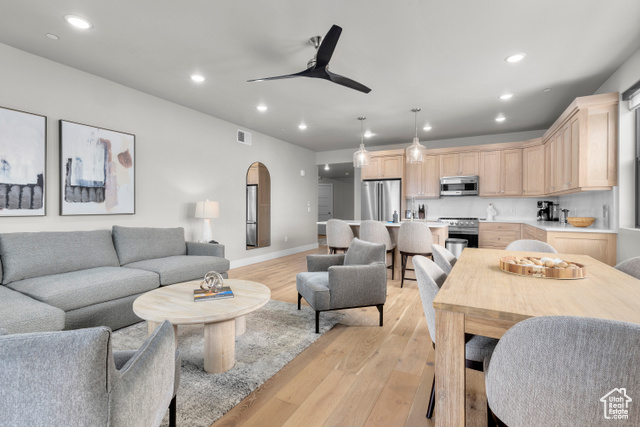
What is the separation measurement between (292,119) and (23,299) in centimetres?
408

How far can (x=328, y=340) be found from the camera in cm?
251

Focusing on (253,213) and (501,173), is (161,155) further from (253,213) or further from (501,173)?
(501,173)

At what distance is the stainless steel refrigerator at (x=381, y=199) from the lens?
6426 millimetres

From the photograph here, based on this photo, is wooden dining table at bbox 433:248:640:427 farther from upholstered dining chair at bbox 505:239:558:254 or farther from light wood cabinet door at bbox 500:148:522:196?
light wood cabinet door at bbox 500:148:522:196

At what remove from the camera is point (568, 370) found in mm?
789

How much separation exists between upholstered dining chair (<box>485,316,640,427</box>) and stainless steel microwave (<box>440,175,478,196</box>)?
5570 millimetres

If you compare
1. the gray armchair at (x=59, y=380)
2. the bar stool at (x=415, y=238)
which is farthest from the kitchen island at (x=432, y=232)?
the gray armchair at (x=59, y=380)

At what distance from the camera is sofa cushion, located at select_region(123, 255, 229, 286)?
3.13 metres

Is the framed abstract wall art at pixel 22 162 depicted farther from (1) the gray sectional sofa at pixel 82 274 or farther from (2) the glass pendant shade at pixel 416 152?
(2) the glass pendant shade at pixel 416 152

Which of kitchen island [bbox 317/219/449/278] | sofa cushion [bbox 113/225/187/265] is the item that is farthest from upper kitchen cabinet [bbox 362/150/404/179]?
sofa cushion [bbox 113/225/187/265]

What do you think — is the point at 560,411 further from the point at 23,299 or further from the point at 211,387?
the point at 23,299

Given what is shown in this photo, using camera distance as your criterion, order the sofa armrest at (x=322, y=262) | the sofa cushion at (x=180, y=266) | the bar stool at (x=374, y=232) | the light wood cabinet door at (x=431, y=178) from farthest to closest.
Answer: the light wood cabinet door at (x=431, y=178) < the bar stool at (x=374, y=232) < the sofa armrest at (x=322, y=262) < the sofa cushion at (x=180, y=266)

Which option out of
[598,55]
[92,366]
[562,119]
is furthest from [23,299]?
[562,119]

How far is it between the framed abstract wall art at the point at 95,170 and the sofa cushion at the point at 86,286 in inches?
36.0
